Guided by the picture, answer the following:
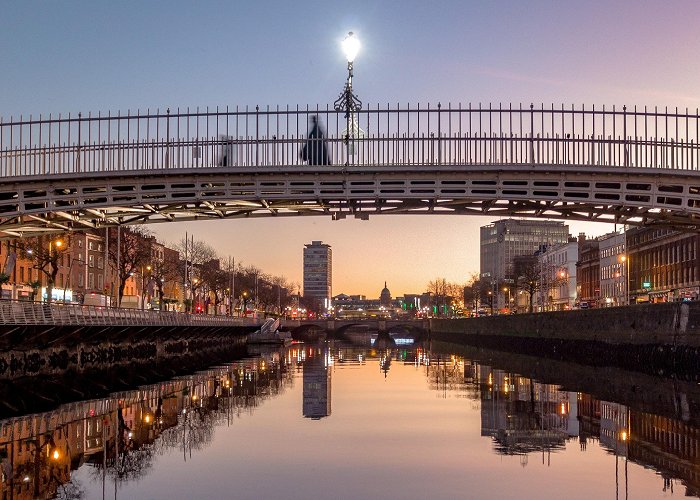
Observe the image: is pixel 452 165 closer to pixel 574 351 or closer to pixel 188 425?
pixel 188 425

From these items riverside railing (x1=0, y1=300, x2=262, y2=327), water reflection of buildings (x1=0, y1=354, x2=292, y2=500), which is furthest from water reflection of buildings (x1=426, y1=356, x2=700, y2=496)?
riverside railing (x1=0, y1=300, x2=262, y2=327)

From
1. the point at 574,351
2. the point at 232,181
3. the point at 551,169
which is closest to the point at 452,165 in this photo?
the point at 551,169

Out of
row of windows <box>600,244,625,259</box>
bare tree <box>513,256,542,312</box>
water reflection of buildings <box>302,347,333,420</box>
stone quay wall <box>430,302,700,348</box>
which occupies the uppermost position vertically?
row of windows <box>600,244,625,259</box>

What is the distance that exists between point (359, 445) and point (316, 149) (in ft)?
64.7

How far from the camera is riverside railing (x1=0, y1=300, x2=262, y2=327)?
4606 centimetres

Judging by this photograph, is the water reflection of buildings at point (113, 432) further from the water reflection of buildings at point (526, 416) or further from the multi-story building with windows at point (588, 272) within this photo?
the multi-story building with windows at point (588, 272)

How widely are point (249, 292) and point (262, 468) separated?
172124 mm

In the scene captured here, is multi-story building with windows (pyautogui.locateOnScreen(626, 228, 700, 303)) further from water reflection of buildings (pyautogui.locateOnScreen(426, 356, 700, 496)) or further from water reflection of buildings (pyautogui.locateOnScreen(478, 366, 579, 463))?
water reflection of buildings (pyautogui.locateOnScreen(426, 356, 700, 496))

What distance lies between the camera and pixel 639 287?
131250mm

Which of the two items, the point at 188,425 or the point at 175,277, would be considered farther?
the point at 175,277

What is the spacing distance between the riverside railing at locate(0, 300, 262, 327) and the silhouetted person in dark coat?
15.1 m

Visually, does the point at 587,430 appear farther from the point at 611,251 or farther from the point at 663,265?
the point at 611,251

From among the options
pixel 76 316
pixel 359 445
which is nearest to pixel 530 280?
pixel 76 316

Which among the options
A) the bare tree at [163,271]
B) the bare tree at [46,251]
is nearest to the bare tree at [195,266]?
the bare tree at [163,271]
